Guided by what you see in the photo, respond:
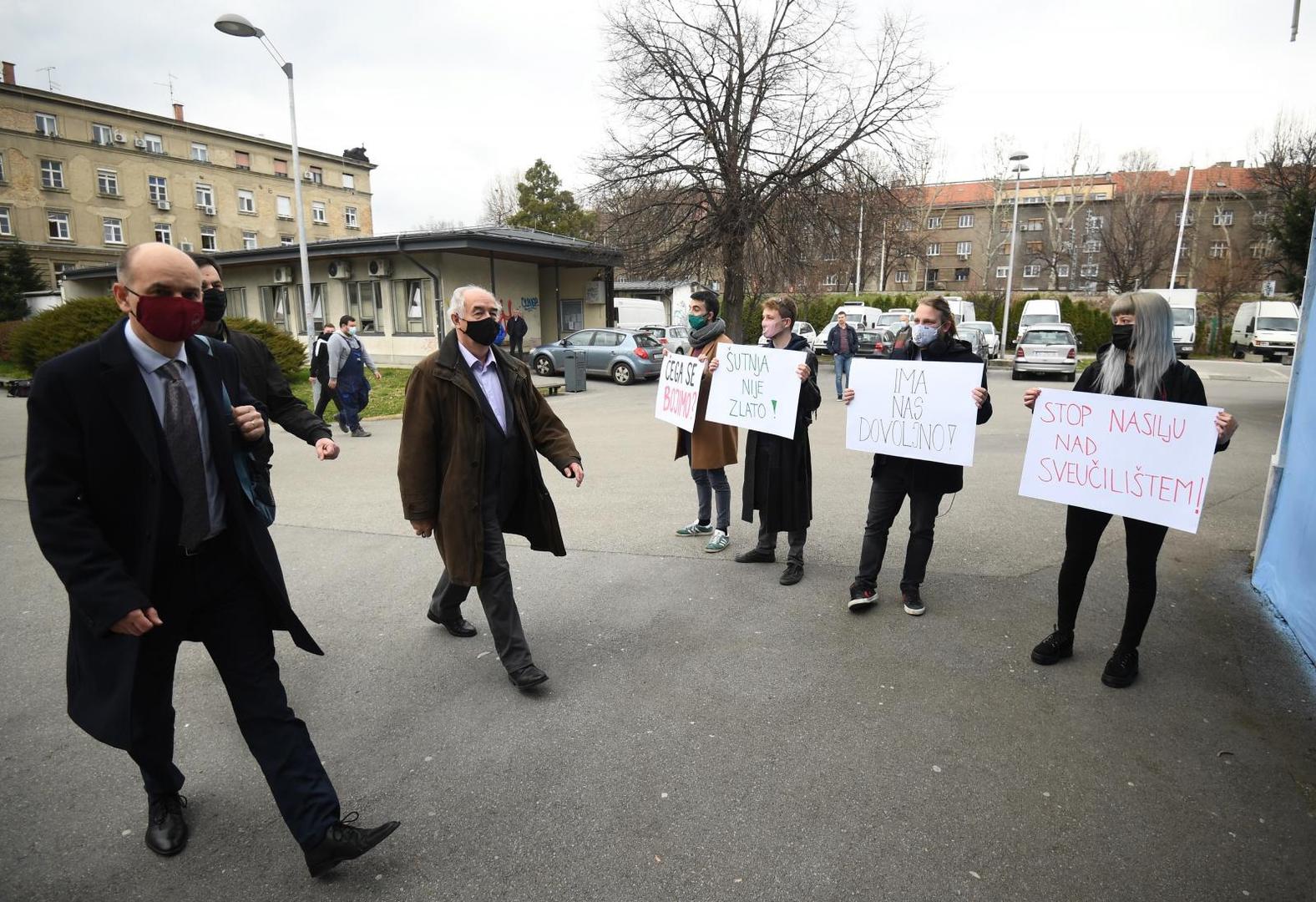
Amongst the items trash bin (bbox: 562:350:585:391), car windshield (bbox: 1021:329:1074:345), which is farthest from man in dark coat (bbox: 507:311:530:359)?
car windshield (bbox: 1021:329:1074:345)

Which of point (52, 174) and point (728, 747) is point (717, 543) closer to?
point (728, 747)

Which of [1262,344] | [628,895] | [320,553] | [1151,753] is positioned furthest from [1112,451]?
[1262,344]

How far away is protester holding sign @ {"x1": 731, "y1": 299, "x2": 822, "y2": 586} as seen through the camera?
5117 mm

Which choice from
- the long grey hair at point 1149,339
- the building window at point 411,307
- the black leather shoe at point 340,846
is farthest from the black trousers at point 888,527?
the building window at point 411,307

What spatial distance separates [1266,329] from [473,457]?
39.0 meters

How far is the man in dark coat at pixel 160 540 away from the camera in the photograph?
2.18 m

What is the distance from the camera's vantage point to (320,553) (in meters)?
6.02

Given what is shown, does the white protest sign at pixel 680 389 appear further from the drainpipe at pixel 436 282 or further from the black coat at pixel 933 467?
the drainpipe at pixel 436 282

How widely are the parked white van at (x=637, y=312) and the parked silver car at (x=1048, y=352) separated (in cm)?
1453

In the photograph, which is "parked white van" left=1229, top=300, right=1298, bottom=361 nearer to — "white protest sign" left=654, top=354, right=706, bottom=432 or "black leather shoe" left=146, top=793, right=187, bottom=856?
"white protest sign" left=654, top=354, right=706, bottom=432

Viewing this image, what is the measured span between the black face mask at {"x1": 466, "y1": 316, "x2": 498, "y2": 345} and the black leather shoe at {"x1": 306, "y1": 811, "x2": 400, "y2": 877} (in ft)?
7.20

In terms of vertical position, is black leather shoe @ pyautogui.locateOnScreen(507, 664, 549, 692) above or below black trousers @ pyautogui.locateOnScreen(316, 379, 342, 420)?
below

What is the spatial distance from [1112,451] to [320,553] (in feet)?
18.4

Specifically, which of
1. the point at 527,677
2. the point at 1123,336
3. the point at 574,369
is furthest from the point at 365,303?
the point at 1123,336
